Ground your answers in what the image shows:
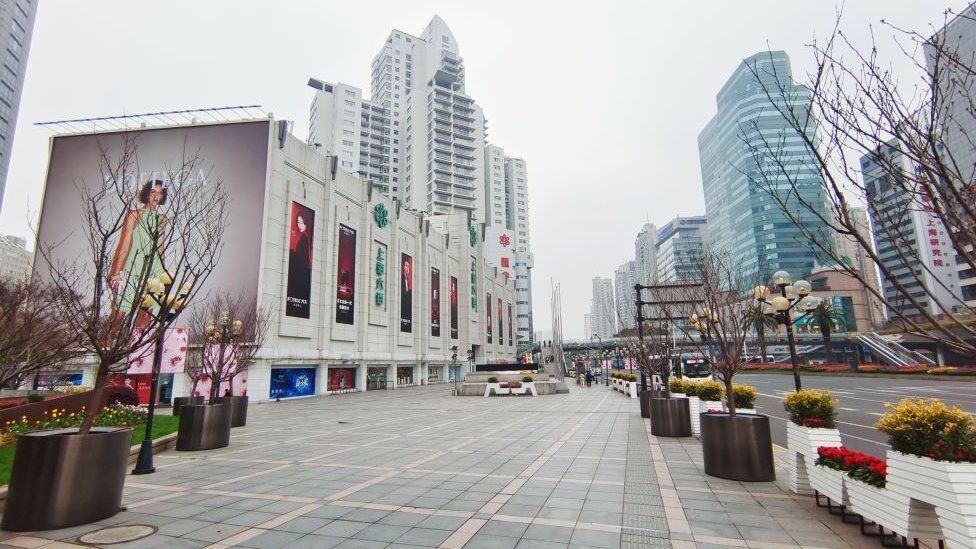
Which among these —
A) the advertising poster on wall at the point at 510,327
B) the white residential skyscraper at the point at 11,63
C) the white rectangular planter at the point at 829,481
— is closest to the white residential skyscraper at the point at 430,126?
the advertising poster on wall at the point at 510,327

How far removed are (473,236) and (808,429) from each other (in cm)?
6808

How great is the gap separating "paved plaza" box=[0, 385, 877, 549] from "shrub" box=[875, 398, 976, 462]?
144 centimetres

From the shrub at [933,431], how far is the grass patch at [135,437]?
11.2 m

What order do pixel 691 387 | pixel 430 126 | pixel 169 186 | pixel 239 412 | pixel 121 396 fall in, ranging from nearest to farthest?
pixel 691 387 → pixel 239 412 → pixel 121 396 → pixel 169 186 → pixel 430 126

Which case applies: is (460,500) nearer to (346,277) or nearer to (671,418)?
(671,418)

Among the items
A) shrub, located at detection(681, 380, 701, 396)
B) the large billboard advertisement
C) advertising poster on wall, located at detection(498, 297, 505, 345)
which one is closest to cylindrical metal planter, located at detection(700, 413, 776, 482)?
shrub, located at detection(681, 380, 701, 396)

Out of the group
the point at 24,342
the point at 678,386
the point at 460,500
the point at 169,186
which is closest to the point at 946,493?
the point at 460,500

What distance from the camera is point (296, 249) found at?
115ft

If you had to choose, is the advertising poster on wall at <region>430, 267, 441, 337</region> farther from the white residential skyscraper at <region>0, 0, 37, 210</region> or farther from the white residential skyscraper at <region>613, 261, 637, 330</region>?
the white residential skyscraper at <region>0, 0, 37, 210</region>

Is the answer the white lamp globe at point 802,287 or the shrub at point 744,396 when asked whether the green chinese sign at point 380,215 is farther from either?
the shrub at point 744,396

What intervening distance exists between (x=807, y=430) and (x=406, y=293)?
46196 mm

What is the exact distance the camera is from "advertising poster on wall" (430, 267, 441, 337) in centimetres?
5722

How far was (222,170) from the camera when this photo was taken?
34562 mm

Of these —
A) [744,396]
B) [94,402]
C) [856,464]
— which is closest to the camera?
[856,464]
